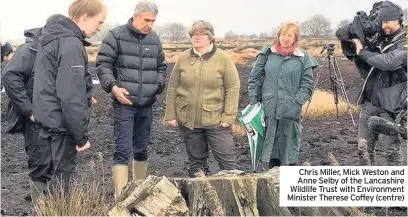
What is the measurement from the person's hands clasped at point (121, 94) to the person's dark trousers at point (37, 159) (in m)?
0.78

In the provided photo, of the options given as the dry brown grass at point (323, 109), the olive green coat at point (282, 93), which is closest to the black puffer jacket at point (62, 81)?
the olive green coat at point (282, 93)

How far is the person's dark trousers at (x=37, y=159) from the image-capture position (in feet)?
14.5

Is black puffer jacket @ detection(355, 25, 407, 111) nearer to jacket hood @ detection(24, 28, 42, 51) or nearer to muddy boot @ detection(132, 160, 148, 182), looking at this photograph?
muddy boot @ detection(132, 160, 148, 182)

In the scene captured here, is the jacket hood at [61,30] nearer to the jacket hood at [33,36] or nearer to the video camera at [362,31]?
the jacket hood at [33,36]

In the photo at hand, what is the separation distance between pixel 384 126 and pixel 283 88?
933 millimetres

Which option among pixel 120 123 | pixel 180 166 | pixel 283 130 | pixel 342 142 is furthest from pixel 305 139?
pixel 120 123

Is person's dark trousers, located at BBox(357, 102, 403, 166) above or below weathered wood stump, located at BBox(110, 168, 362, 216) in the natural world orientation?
above

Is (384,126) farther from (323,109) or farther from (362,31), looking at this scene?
(323,109)

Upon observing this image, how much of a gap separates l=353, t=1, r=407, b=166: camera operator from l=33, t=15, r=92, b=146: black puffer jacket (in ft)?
7.47

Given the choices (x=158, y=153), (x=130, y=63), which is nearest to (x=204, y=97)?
(x=130, y=63)

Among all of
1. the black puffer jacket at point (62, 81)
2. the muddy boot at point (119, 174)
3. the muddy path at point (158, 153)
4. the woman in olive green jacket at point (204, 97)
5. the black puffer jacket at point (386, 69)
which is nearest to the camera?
the black puffer jacket at point (62, 81)

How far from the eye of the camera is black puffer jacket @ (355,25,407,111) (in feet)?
16.4

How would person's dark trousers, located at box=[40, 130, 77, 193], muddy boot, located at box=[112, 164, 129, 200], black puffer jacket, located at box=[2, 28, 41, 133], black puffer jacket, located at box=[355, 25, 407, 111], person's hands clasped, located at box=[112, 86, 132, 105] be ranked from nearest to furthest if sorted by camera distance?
person's dark trousers, located at box=[40, 130, 77, 193] < black puffer jacket, located at box=[2, 28, 41, 133] < black puffer jacket, located at box=[355, 25, 407, 111] < person's hands clasped, located at box=[112, 86, 132, 105] < muddy boot, located at box=[112, 164, 129, 200]

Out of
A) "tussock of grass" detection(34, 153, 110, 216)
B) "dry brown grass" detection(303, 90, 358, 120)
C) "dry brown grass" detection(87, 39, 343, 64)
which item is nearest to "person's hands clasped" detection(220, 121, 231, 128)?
"tussock of grass" detection(34, 153, 110, 216)
